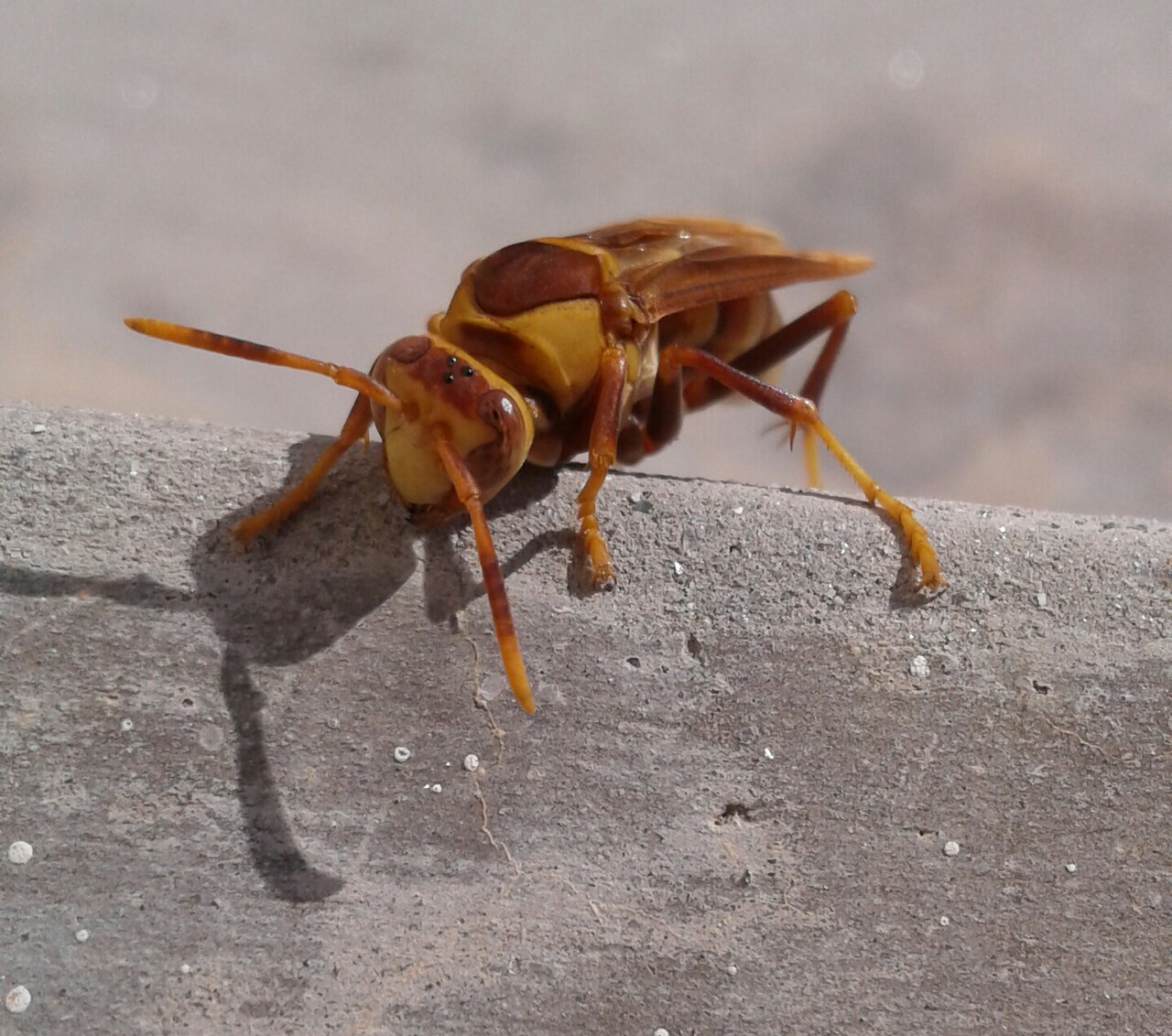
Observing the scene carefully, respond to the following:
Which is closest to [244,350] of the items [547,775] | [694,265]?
[547,775]

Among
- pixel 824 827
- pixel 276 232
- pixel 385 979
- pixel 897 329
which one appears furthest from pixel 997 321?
pixel 385 979

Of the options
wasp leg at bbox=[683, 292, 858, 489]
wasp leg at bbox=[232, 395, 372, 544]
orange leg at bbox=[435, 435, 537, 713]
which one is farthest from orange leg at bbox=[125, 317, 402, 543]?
wasp leg at bbox=[683, 292, 858, 489]

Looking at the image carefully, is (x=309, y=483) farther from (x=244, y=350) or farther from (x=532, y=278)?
(x=532, y=278)

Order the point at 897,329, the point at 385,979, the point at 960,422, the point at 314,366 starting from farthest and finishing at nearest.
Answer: the point at 897,329
the point at 960,422
the point at 385,979
the point at 314,366

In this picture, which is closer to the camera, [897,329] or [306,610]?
[306,610]

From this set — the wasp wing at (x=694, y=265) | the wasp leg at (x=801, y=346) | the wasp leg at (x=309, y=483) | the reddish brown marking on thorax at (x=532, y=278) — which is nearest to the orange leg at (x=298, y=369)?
the wasp leg at (x=309, y=483)

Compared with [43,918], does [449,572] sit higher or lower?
higher

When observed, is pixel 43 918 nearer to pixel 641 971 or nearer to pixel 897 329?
pixel 641 971
